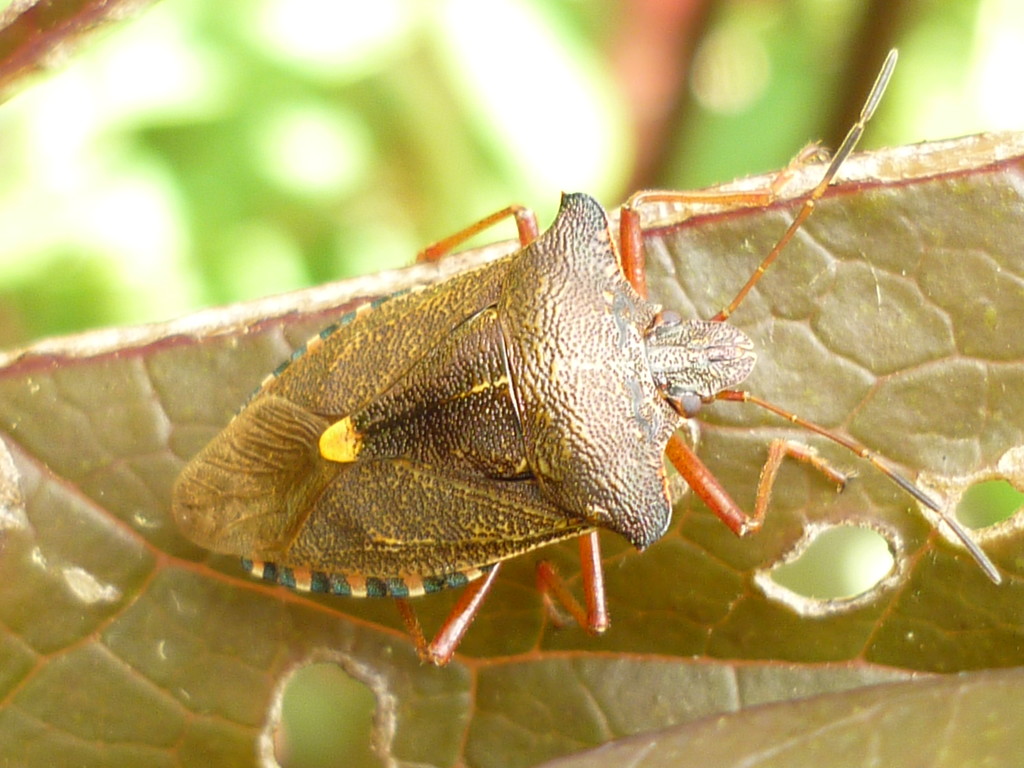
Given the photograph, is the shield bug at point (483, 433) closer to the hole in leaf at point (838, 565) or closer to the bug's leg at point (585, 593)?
the bug's leg at point (585, 593)

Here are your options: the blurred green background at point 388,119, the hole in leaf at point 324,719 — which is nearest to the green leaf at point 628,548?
the hole in leaf at point 324,719

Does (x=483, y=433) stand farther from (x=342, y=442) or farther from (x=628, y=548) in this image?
(x=628, y=548)

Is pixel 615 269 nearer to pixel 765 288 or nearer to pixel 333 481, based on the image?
pixel 765 288

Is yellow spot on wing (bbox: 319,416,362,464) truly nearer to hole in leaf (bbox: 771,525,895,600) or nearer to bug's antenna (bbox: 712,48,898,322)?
bug's antenna (bbox: 712,48,898,322)

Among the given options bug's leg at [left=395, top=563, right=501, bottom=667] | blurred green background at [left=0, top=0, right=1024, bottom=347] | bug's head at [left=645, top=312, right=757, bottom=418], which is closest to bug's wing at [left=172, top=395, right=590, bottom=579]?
bug's leg at [left=395, top=563, right=501, bottom=667]

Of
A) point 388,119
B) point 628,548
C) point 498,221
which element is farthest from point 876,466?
point 388,119

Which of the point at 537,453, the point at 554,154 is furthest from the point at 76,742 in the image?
the point at 554,154
